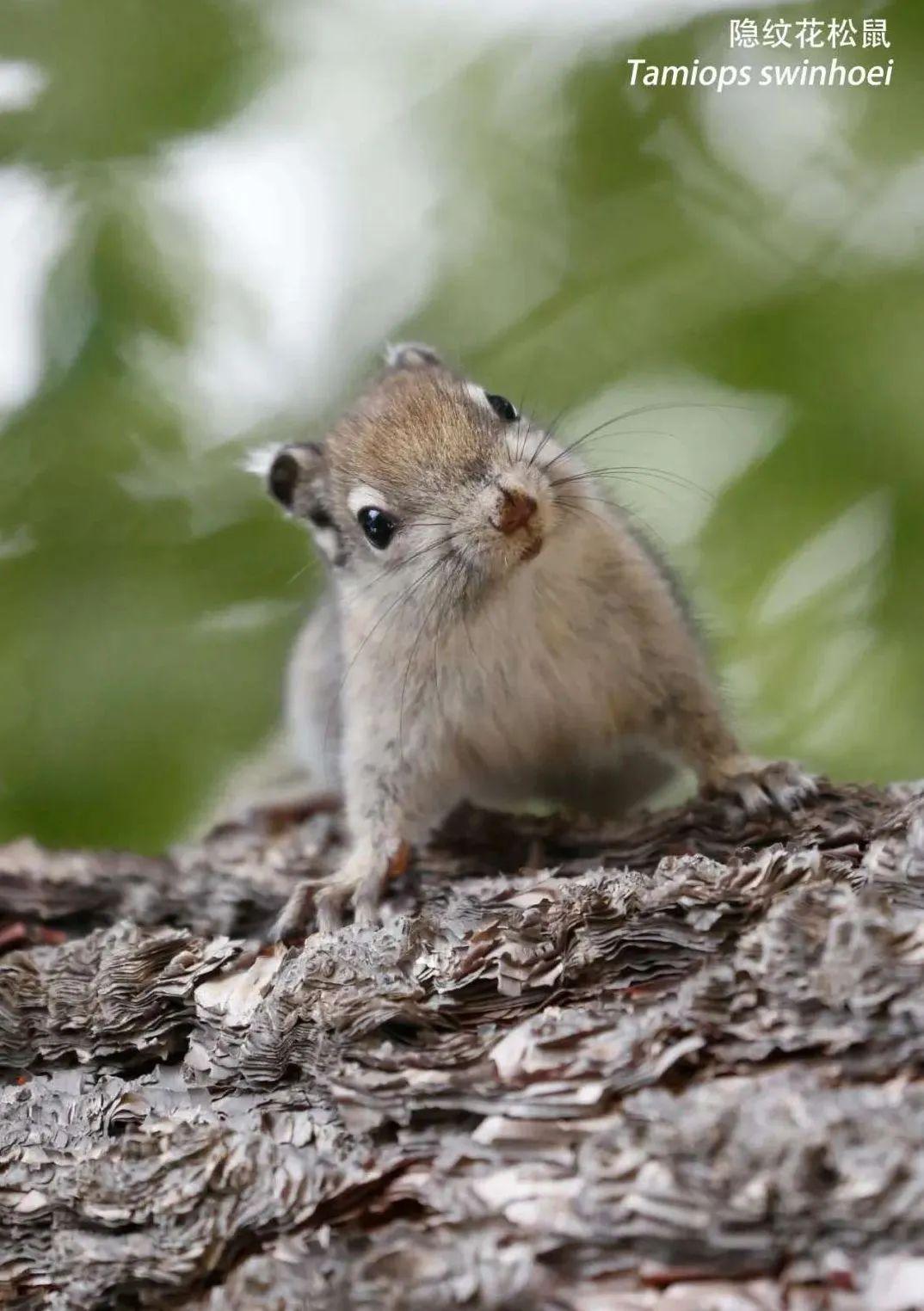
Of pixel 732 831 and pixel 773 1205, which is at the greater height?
pixel 732 831

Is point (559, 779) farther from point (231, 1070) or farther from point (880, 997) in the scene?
point (880, 997)

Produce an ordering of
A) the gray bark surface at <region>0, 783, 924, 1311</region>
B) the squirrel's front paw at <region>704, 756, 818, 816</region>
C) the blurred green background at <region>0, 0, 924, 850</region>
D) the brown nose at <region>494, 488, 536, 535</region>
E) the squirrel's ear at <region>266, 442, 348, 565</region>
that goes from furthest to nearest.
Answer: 1. the blurred green background at <region>0, 0, 924, 850</region>
2. the squirrel's ear at <region>266, 442, 348, 565</region>
3. the squirrel's front paw at <region>704, 756, 818, 816</region>
4. the brown nose at <region>494, 488, 536, 535</region>
5. the gray bark surface at <region>0, 783, 924, 1311</region>

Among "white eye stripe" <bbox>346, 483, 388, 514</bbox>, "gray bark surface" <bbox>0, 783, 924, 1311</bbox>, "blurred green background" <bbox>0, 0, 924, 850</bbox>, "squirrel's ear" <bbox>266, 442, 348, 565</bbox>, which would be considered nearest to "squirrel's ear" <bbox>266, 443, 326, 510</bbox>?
"squirrel's ear" <bbox>266, 442, 348, 565</bbox>

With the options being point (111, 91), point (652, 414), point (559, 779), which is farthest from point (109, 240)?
point (559, 779)

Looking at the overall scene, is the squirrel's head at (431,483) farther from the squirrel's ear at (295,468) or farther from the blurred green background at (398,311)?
the blurred green background at (398,311)

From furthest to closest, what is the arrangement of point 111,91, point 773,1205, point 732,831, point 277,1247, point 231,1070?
point 111,91, point 732,831, point 231,1070, point 277,1247, point 773,1205

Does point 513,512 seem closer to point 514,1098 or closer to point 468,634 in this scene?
point 468,634

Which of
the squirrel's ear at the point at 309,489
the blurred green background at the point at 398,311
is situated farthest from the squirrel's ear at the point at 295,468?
the blurred green background at the point at 398,311

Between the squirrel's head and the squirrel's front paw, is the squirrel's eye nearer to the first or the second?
the squirrel's head
